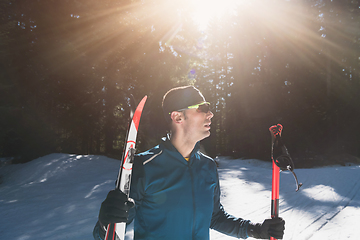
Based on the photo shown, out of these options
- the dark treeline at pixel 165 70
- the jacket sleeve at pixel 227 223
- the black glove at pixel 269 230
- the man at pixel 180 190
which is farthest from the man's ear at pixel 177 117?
the dark treeline at pixel 165 70

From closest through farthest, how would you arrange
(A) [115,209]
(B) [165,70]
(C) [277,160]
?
1. (A) [115,209]
2. (C) [277,160]
3. (B) [165,70]

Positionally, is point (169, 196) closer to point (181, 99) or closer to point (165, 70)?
point (181, 99)

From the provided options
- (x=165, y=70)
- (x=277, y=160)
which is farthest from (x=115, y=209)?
(x=165, y=70)

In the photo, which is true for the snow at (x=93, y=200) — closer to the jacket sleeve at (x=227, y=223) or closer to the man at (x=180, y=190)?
the jacket sleeve at (x=227, y=223)

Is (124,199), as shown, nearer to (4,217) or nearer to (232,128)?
(4,217)

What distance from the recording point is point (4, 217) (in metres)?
6.10

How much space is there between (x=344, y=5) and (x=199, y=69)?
18.9 meters

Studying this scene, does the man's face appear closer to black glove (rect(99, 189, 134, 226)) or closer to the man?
the man

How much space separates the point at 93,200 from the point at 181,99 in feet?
22.0

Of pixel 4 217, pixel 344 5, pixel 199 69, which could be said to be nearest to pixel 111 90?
pixel 4 217

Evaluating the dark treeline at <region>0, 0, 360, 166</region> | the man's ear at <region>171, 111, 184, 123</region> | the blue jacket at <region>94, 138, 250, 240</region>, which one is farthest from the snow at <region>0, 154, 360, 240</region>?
the dark treeline at <region>0, 0, 360, 166</region>

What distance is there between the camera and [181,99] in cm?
213

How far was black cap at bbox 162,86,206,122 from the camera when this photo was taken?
2.11 metres

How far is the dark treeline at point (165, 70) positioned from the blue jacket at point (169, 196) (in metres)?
14.1
